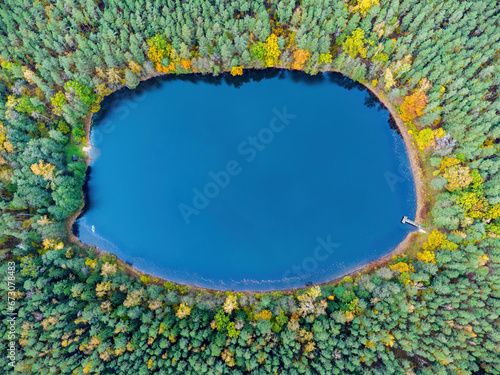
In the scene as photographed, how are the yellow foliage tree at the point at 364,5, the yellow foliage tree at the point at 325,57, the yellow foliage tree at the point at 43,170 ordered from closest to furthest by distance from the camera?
the yellow foliage tree at the point at 43,170
the yellow foliage tree at the point at 364,5
the yellow foliage tree at the point at 325,57

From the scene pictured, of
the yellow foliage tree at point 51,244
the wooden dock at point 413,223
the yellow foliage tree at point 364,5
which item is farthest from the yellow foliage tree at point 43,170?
the wooden dock at point 413,223

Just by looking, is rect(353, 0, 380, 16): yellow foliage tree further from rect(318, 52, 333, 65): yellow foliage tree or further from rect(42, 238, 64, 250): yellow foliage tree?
rect(42, 238, 64, 250): yellow foliage tree

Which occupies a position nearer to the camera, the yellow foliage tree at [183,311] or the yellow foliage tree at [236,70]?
the yellow foliage tree at [183,311]

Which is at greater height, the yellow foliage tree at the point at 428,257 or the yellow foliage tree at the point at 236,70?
the yellow foliage tree at the point at 236,70

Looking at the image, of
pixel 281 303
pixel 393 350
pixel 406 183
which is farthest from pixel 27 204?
pixel 406 183

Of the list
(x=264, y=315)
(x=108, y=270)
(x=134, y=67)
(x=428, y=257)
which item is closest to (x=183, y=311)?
(x=264, y=315)

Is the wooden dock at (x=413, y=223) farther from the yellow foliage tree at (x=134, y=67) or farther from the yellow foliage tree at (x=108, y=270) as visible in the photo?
the yellow foliage tree at (x=134, y=67)

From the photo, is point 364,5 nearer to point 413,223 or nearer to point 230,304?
point 413,223
